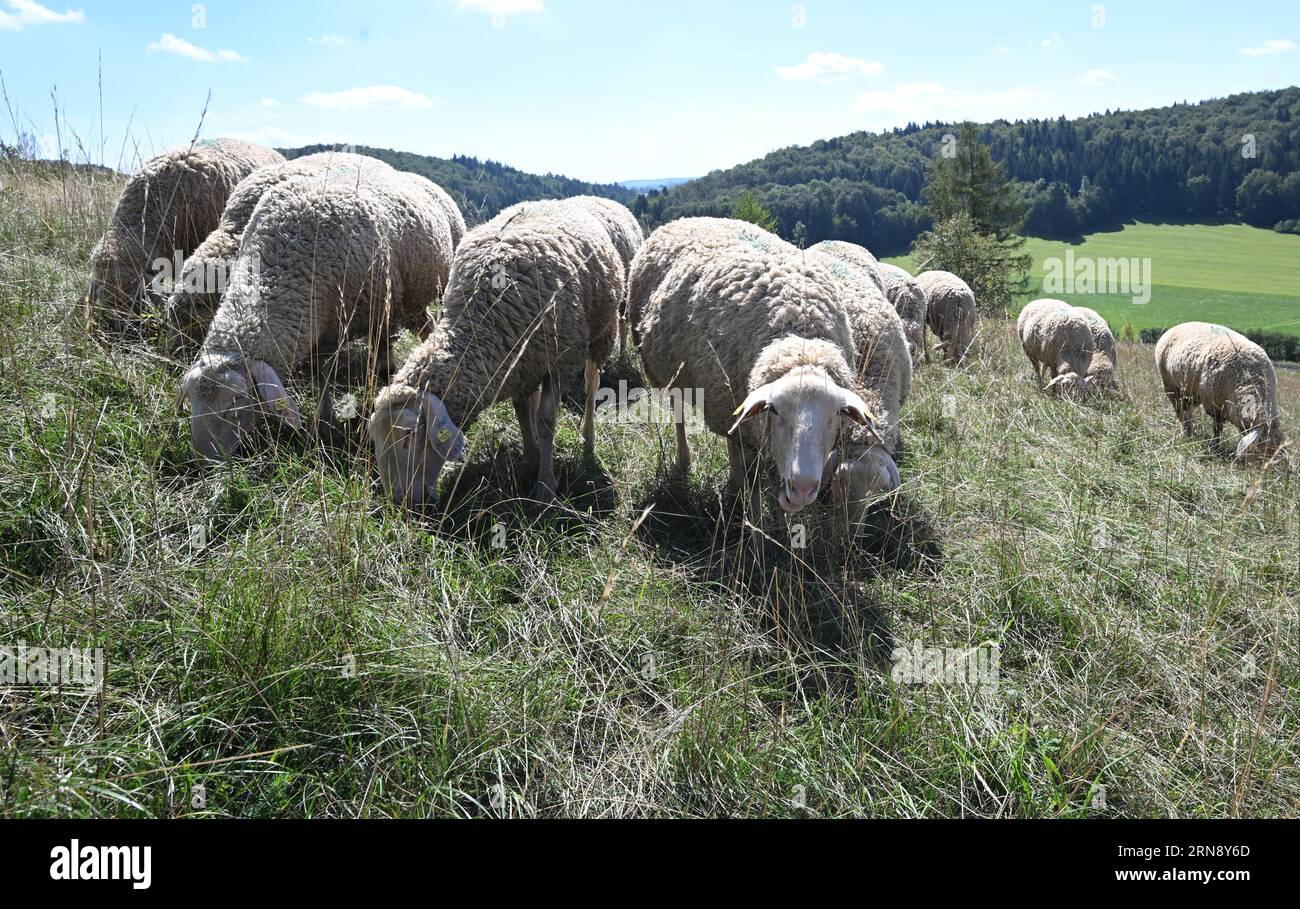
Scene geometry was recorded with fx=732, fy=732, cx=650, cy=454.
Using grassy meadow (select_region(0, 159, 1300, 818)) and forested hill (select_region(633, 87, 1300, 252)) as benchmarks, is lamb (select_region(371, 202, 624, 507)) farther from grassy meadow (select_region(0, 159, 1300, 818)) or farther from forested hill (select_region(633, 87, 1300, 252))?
forested hill (select_region(633, 87, 1300, 252))

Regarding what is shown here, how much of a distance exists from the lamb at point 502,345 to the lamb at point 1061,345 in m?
8.95

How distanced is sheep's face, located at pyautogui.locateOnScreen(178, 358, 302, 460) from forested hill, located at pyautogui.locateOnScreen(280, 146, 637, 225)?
10.8ft

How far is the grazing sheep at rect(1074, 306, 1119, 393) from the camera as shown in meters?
11.6

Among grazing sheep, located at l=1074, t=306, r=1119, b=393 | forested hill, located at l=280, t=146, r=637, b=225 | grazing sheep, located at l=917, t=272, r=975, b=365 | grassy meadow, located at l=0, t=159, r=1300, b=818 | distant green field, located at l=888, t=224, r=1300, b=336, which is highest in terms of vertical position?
distant green field, located at l=888, t=224, r=1300, b=336

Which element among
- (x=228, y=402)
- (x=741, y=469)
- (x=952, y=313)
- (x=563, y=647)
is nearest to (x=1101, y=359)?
(x=952, y=313)

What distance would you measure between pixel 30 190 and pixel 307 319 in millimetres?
6684

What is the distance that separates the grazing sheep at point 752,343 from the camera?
3.99m

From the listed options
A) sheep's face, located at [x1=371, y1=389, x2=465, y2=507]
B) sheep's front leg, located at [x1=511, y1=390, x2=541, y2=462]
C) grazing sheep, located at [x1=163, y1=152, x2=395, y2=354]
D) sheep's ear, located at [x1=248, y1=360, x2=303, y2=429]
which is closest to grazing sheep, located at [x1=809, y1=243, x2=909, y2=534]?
sheep's front leg, located at [x1=511, y1=390, x2=541, y2=462]

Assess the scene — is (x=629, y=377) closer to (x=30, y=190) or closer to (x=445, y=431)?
(x=445, y=431)

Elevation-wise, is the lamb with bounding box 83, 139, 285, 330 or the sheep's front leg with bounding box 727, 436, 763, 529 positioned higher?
the lamb with bounding box 83, 139, 285, 330

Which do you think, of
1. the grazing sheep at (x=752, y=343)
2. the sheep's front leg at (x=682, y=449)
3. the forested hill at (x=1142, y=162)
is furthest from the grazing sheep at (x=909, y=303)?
Result: the forested hill at (x=1142, y=162)

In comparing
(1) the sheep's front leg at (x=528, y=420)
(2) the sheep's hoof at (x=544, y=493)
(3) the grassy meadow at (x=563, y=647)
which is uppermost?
(1) the sheep's front leg at (x=528, y=420)

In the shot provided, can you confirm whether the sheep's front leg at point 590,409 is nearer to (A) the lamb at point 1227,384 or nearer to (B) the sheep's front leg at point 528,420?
(B) the sheep's front leg at point 528,420

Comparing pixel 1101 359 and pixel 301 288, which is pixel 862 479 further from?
pixel 1101 359
